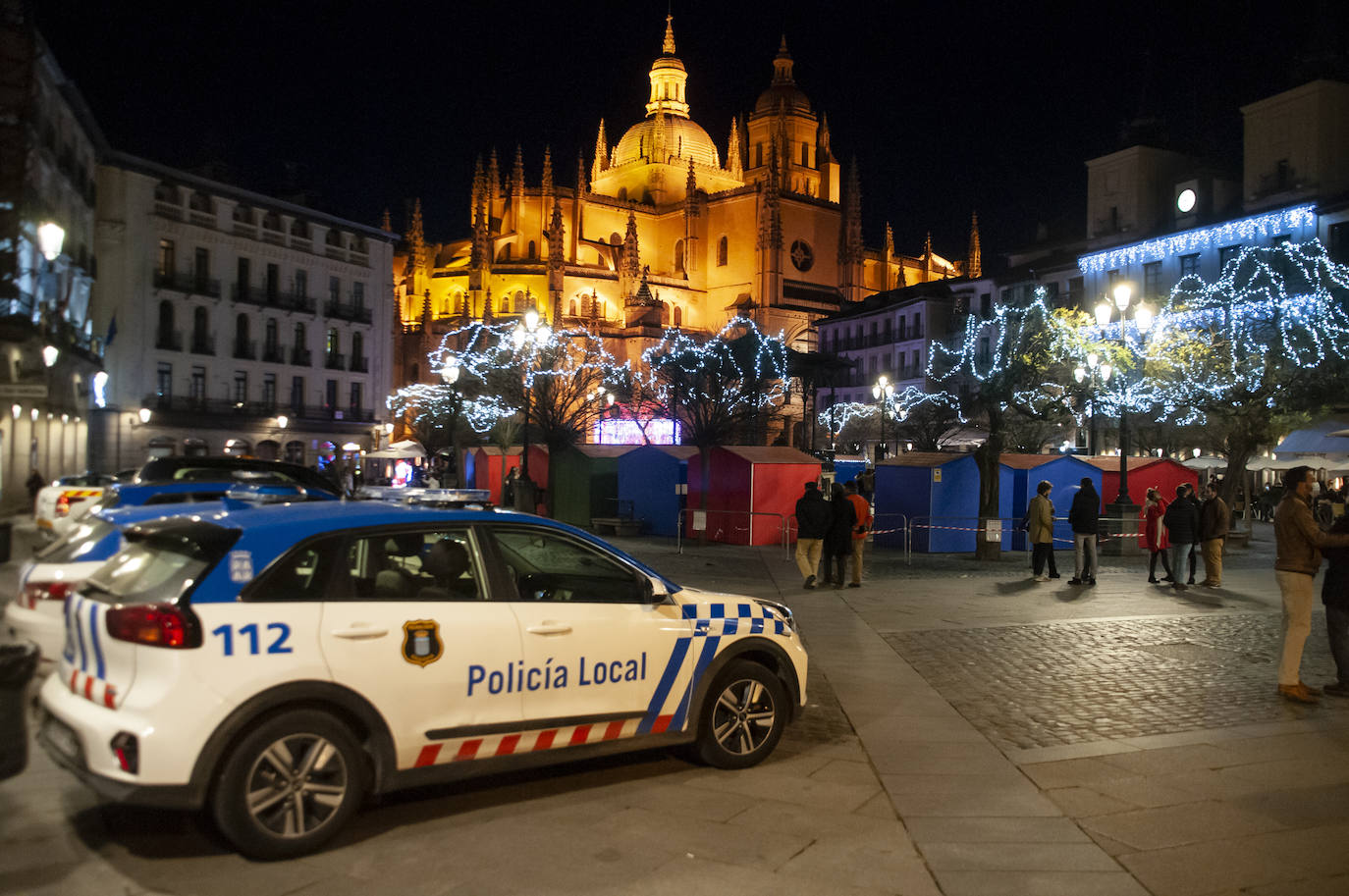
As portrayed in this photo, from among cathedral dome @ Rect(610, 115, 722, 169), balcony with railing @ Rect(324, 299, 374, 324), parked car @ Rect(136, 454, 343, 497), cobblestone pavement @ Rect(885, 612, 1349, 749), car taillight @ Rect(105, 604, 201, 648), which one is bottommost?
cobblestone pavement @ Rect(885, 612, 1349, 749)

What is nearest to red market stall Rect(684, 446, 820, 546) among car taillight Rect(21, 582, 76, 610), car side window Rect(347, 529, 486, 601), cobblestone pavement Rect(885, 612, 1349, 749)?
cobblestone pavement Rect(885, 612, 1349, 749)

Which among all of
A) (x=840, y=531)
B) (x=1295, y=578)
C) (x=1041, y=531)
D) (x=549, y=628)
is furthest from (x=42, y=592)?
(x=1041, y=531)

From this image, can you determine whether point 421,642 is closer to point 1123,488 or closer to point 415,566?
point 415,566

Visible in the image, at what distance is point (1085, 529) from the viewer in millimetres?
16562

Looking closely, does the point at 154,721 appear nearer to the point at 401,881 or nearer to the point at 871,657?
the point at 401,881

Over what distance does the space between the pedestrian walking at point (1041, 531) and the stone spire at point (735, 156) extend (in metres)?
82.9

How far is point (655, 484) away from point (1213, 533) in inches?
555

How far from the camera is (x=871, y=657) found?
10.0m

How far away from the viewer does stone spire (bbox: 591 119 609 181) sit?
100 meters

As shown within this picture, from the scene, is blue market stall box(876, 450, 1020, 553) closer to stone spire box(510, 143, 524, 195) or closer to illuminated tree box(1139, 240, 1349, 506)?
illuminated tree box(1139, 240, 1349, 506)

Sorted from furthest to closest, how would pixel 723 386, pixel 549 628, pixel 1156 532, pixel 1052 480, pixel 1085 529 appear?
pixel 723 386 → pixel 1052 480 → pixel 1156 532 → pixel 1085 529 → pixel 549 628

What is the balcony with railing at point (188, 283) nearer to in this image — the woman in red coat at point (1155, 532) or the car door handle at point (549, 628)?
the woman in red coat at point (1155, 532)

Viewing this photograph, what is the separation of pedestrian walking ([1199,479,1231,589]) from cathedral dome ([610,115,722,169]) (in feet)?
265

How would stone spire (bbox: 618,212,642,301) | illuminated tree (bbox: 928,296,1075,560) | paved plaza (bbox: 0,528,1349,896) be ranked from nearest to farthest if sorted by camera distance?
1. paved plaza (bbox: 0,528,1349,896)
2. illuminated tree (bbox: 928,296,1075,560)
3. stone spire (bbox: 618,212,642,301)
